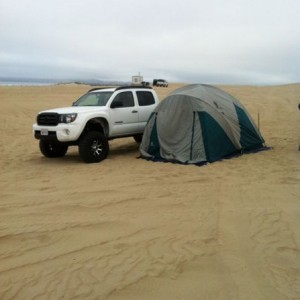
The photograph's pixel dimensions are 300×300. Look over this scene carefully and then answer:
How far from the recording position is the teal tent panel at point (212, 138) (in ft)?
32.9

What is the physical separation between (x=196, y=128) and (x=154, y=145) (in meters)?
1.32

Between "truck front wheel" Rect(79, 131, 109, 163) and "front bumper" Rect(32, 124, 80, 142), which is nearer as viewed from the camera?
"front bumper" Rect(32, 124, 80, 142)

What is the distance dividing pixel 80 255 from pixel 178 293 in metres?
1.33

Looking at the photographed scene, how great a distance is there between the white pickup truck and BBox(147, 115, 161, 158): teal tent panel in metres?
1.14

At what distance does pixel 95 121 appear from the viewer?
35.8ft

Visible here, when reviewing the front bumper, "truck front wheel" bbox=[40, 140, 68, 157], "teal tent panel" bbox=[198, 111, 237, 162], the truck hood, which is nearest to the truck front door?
the truck hood

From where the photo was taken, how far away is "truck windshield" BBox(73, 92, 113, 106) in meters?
11.6

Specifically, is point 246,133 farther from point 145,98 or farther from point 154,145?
point 145,98

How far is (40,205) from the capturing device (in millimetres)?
6469

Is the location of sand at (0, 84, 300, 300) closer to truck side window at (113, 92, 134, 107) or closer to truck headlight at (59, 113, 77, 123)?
truck headlight at (59, 113, 77, 123)

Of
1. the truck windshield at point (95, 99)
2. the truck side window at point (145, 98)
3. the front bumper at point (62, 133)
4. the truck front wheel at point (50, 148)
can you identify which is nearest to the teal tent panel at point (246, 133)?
the truck side window at point (145, 98)

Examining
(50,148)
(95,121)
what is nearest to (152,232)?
(95,121)

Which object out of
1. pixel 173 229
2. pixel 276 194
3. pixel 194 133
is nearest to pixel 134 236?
pixel 173 229

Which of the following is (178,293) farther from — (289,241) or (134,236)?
(289,241)
